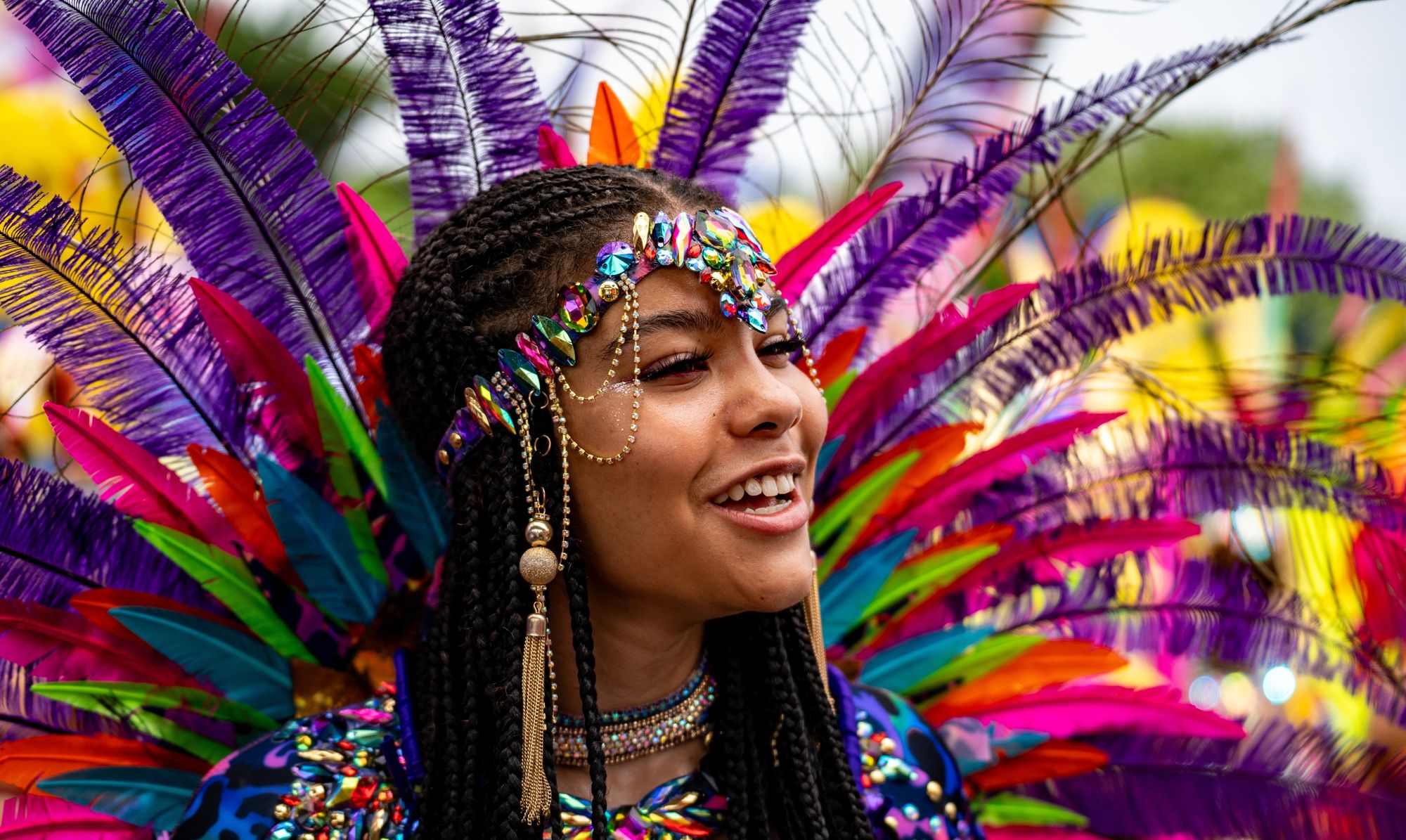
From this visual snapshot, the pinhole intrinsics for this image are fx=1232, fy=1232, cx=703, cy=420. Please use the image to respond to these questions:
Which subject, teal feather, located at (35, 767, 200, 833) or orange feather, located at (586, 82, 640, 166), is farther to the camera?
orange feather, located at (586, 82, 640, 166)

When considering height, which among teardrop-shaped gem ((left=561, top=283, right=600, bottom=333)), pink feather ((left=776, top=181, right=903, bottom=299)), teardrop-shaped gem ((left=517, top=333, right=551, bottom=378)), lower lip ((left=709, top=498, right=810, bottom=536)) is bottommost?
lower lip ((left=709, top=498, right=810, bottom=536))

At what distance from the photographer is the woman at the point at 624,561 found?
1.87 metres

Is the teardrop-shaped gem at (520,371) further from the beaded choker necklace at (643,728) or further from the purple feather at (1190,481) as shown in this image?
the purple feather at (1190,481)

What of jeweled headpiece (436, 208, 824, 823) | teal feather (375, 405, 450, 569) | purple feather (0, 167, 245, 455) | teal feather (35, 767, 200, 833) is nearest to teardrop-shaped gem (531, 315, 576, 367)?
jeweled headpiece (436, 208, 824, 823)

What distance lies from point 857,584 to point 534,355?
951 millimetres

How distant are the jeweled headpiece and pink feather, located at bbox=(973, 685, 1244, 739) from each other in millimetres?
1080

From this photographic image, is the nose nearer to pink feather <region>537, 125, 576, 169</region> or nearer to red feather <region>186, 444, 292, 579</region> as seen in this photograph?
pink feather <region>537, 125, 576, 169</region>

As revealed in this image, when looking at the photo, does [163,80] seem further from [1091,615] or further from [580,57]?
[1091,615]

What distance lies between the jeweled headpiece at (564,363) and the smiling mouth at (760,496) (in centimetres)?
18

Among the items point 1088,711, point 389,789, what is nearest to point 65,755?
point 389,789

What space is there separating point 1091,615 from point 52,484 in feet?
6.98

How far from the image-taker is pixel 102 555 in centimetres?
224

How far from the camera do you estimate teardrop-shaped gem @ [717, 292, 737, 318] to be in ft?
6.24

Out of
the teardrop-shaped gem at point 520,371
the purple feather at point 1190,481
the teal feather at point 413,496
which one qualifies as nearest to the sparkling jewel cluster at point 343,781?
the teal feather at point 413,496
